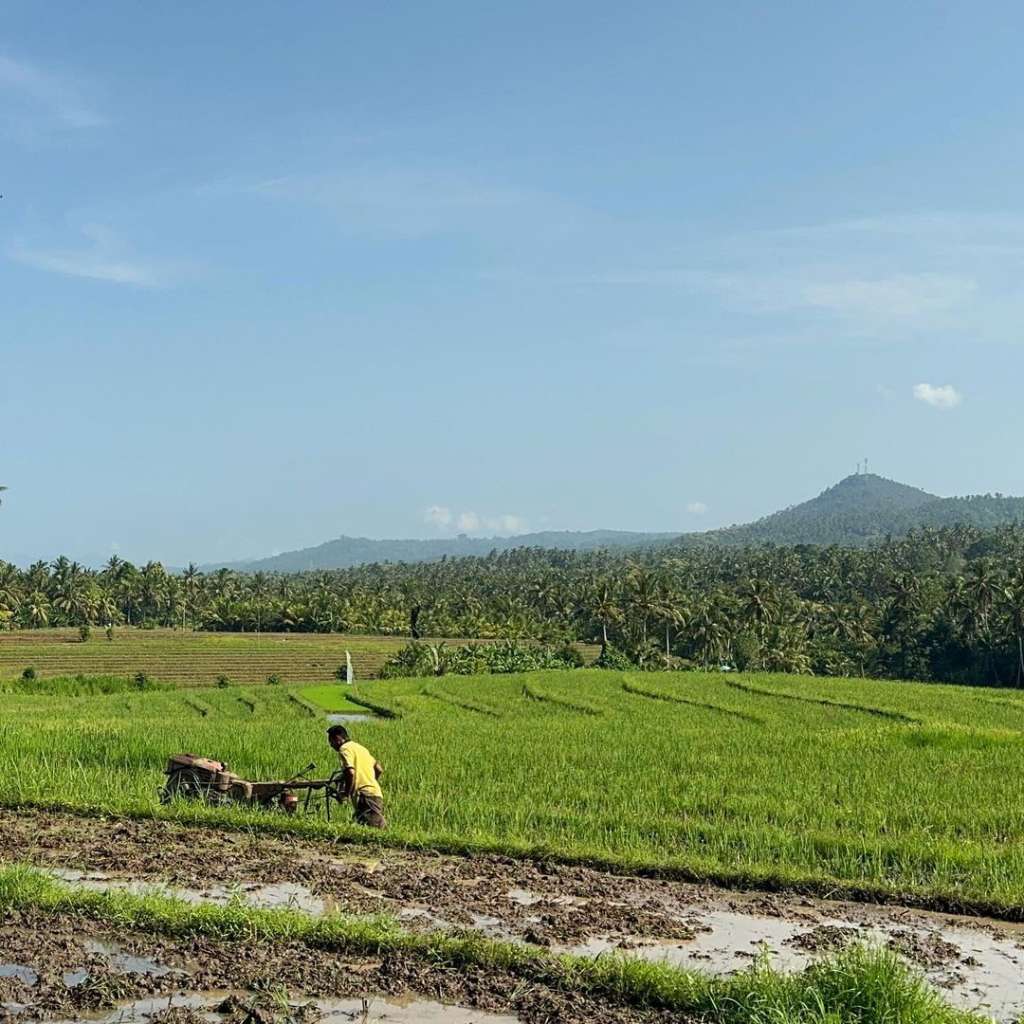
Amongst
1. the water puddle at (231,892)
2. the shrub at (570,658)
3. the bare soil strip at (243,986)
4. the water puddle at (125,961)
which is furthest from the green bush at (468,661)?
the bare soil strip at (243,986)

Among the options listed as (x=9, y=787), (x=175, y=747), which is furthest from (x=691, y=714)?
(x=9, y=787)

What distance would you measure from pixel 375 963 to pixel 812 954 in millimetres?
2952

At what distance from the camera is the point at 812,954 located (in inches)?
292

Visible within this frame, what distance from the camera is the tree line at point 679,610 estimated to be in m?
68.1

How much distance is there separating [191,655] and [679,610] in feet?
105

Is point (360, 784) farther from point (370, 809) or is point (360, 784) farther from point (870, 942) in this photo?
point (870, 942)

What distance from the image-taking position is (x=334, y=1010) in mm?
6289

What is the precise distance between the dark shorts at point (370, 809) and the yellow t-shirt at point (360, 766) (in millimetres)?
51

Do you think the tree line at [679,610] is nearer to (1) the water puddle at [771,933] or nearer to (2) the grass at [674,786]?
(2) the grass at [674,786]

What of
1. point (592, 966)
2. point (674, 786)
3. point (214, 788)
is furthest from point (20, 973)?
point (674, 786)

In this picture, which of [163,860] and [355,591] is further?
[355,591]

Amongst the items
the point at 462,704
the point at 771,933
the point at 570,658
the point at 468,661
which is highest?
the point at 771,933

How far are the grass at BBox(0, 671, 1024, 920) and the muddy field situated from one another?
2.08 ft

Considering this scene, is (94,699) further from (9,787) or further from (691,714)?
(9,787)
